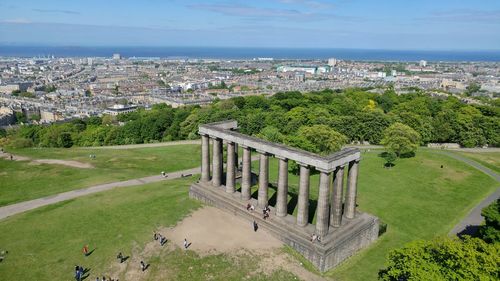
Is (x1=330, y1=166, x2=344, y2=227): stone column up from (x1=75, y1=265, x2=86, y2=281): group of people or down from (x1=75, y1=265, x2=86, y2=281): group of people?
up

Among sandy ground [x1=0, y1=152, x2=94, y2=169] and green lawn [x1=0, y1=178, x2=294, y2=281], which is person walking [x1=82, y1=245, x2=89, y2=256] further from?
sandy ground [x1=0, y1=152, x2=94, y2=169]

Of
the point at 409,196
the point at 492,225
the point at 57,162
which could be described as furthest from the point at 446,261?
the point at 57,162

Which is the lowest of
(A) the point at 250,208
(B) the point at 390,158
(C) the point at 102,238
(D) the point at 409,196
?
(D) the point at 409,196

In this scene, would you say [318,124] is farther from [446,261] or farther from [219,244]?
[446,261]

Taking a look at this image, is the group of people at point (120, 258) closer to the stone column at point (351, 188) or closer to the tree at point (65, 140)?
the stone column at point (351, 188)

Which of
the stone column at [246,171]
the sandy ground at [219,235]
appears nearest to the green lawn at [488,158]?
the stone column at [246,171]

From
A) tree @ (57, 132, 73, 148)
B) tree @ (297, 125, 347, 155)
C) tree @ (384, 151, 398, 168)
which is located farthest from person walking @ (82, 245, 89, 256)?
tree @ (57, 132, 73, 148)
